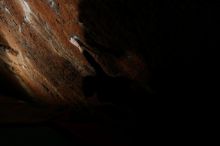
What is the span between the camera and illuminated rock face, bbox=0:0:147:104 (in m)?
2.31

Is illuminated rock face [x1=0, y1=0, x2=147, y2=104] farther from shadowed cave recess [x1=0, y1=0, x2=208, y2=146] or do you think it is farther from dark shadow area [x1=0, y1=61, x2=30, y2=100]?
dark shadow area [x1=0, y1=61, x2=30, y2=100]

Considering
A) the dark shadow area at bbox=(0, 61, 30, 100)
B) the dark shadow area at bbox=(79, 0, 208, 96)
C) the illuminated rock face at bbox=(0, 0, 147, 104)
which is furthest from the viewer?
the dark shadow area at bbox=(0, 61, 30, 100)

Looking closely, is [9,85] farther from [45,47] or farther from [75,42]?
[75,42]

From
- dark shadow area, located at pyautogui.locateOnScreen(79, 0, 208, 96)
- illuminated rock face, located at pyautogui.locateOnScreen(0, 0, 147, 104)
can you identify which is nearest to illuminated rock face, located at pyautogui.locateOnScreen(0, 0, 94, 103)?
illuminated rock face, located at pyautogui.locateOnScreen(0, 0, 147, 104)

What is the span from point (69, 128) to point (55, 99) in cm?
135

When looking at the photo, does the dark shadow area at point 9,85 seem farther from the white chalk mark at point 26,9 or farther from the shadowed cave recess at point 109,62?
the white chalk mark at point 26,9

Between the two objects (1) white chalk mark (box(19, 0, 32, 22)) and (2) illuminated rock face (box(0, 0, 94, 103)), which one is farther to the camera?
(1) white chalk mark (box(19, 0, 32, 22))

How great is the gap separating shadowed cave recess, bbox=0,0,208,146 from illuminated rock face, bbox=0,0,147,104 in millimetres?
13

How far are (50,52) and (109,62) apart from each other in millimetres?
989

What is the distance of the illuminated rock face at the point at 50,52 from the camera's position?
7.59 feet

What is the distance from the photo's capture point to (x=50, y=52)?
3.14 m

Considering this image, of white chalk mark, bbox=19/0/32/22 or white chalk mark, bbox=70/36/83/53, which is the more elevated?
white chalk mark, bbox=19/0/32/22

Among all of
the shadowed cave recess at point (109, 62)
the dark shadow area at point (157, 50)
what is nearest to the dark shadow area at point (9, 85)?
the shadowed cave recess at point (109, 62)

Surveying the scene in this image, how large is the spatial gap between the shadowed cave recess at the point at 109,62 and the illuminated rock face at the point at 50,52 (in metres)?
0.01
